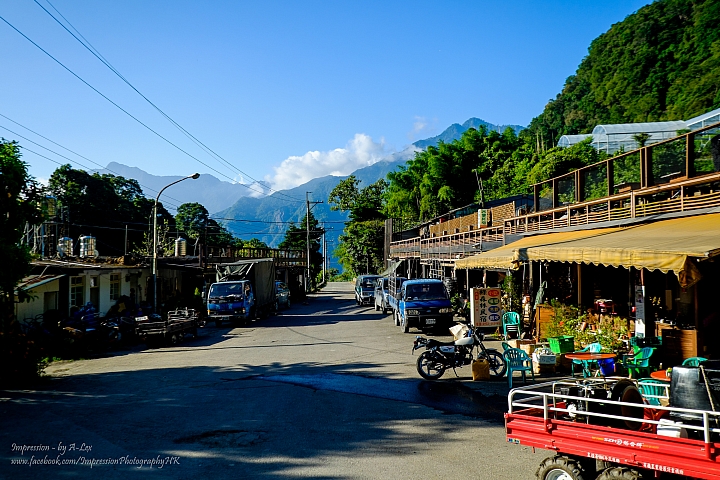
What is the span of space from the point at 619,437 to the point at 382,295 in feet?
90.1

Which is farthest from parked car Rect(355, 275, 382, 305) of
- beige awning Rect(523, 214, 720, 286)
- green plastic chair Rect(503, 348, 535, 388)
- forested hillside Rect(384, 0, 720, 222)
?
green plastic chair Rect(503, 348, 535, 388)

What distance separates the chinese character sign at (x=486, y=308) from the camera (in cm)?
1809

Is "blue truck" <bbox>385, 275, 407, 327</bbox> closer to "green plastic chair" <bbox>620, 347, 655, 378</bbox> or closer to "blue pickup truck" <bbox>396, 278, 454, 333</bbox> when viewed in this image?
Result: "blue pickup truck" <bbox>396, 278, 454, 333</bbox>

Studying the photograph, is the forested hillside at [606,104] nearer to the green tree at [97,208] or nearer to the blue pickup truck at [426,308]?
the blue pickup truck at [426,308]

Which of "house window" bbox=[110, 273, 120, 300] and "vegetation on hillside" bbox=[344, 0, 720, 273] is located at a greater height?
"vegetation on hillside" bbox=[344, 0, 720, 273]

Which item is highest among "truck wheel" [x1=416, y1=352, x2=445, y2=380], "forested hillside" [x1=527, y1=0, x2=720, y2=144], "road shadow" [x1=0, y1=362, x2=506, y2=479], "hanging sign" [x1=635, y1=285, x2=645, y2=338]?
"forested hillside" [x1=527, y1=0, x2=720, y2=144]

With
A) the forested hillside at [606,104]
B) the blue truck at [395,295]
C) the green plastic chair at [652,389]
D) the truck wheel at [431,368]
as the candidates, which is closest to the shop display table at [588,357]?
the green plastic chair at [652,389]

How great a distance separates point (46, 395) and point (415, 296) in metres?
13.1

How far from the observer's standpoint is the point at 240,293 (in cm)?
2662

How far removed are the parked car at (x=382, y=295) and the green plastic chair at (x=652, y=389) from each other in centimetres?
2332

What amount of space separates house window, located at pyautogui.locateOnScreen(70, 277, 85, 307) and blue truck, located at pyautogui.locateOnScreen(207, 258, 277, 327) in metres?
5.33

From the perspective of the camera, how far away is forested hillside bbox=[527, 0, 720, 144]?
57.9m

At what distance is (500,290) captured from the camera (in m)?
18.5

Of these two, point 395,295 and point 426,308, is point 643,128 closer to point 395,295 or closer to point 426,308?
point 395,295
